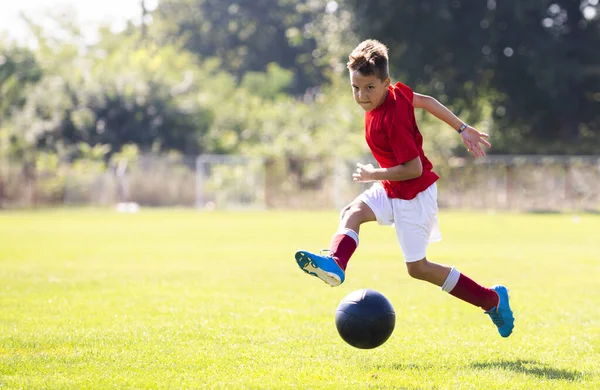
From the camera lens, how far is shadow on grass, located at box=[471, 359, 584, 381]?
5.57m

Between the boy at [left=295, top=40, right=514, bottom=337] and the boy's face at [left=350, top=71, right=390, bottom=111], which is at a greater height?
the boy's face at [left=350, top=71, right=390, bottom=111]

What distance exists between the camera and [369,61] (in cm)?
610

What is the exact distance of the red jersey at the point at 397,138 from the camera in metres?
6.14

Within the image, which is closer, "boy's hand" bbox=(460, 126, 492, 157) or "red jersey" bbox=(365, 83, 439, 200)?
"red jersey" bbox=(365, 83, 439, 200)

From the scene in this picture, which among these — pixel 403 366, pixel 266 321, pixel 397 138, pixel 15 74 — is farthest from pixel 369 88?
pixel 15 74

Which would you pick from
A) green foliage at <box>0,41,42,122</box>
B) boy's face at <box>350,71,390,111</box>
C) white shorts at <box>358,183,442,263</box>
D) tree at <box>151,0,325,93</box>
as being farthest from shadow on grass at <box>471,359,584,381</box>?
tree at <box>151,0,325,93</box>

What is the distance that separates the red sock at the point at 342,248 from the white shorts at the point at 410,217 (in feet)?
0.92

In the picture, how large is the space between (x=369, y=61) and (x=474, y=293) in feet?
6.20

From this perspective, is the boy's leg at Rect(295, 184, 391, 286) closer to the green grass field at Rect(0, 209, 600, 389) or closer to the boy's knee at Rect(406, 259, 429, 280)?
the boy's knee at Rect(406, 259, 429, 280)

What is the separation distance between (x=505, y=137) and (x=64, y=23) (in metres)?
44.1

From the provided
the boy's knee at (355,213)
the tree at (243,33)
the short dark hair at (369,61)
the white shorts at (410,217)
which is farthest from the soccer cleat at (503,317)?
the tree at (243,33)

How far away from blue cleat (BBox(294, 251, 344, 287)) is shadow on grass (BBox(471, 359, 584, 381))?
3.61 ft

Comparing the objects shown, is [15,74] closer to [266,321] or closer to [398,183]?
[266,321]

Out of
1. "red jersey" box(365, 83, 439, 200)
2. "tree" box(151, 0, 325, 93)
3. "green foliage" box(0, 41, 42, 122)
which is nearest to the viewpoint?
"red jersey" box(365, 83, 439, 200)
